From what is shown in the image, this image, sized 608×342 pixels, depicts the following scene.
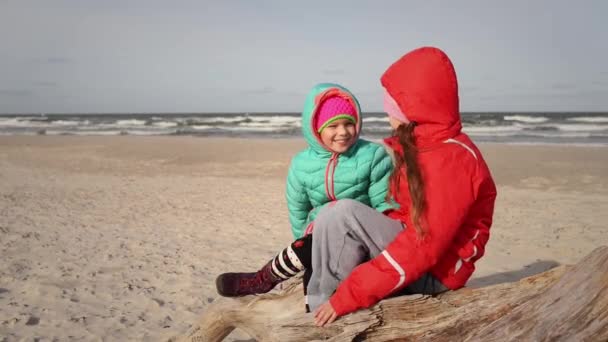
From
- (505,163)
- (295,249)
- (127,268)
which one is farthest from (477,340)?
(505,163)

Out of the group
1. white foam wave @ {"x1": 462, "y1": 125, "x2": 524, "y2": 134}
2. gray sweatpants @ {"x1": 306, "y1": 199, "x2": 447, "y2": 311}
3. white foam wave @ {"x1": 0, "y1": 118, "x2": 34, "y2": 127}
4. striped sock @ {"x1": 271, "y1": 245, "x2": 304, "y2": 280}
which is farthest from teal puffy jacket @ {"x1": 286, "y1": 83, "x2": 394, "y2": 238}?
white foam wave @ {"x1": 0, "y1": 118, "x2": 34, "y2": 127}

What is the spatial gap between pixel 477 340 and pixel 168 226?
593 cm

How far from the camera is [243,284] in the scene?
2.95 m

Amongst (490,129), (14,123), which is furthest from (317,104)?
(14,123)

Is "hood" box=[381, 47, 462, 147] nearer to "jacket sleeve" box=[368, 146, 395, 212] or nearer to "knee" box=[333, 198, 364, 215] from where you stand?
"knee" box=[333, 198, 364, 215]

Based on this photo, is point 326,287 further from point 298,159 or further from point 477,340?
point 298,159

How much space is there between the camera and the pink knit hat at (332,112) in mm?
3008

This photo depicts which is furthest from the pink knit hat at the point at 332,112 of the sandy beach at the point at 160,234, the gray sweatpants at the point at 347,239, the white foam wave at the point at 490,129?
the white foam wave at the point at 490,129

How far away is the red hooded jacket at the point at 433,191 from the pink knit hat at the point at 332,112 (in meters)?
0.78

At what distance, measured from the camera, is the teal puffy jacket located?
3037 millimetres

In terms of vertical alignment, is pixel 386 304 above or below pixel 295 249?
below

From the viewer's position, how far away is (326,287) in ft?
7.76

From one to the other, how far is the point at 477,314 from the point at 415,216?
611mm

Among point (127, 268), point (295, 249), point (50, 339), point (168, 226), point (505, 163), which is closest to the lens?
point (295, 249)
